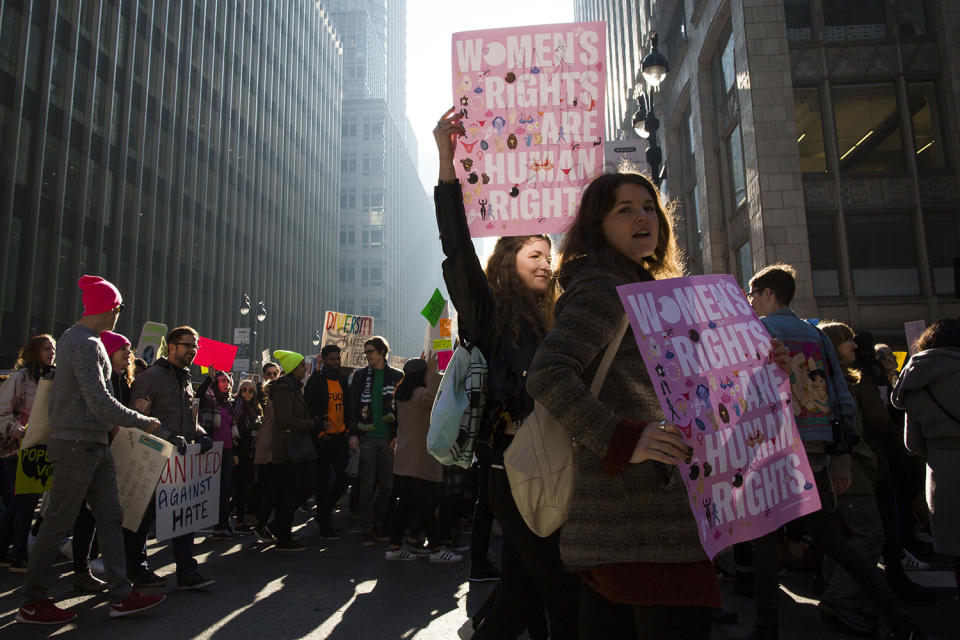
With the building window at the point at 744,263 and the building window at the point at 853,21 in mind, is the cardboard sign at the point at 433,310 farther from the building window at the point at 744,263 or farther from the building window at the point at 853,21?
the building window at the point at 853,21

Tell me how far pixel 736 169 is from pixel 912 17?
6.25m

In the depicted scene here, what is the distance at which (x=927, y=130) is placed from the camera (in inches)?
802

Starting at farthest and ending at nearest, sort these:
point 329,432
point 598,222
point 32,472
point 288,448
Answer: point 329,432
point 288,448
point 32,472
point 598,222

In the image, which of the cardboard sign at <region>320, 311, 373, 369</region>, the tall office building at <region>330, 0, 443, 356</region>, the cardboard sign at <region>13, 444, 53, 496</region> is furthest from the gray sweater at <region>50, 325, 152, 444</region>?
the tall office building at <region>330, 0, 443, 356</region>

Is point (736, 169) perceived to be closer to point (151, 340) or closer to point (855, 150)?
point (855, 150)

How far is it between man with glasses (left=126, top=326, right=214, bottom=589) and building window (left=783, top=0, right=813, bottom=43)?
67.1 feet

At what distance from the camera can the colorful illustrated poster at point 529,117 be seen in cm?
378

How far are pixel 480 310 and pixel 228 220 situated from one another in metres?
51.0

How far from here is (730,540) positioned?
1.91m

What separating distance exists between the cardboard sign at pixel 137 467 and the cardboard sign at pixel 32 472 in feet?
3.71

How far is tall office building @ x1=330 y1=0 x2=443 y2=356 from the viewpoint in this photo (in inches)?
4087

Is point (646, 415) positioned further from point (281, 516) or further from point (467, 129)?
point (281, 516)

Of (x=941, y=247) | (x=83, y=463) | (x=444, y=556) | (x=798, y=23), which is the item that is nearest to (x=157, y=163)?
(x=798, y=23)

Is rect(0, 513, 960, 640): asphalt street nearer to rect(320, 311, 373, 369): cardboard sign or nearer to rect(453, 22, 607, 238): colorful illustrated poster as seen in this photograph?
rect(453, 22, 607, 238): colorful illustrated poster
